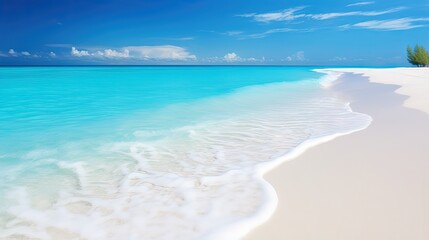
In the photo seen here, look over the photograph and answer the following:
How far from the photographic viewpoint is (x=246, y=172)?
3818 millimetres

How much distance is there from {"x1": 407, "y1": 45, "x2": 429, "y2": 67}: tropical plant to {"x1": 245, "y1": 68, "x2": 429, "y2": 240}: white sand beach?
70334mm

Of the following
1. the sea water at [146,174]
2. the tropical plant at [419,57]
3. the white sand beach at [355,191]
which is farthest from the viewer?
the tropical plant at [419,57]

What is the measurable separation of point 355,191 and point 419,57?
73.5 meters

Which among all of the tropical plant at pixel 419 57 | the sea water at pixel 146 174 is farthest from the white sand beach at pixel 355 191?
the tropical plant at pixel 419 57

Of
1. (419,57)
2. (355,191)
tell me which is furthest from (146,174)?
(419,57)

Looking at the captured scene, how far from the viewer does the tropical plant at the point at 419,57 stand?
6147 cm

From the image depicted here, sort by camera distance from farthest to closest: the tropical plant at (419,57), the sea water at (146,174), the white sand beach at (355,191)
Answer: the tropical plant at (419,57) → the sea water at (146,174) → the white sand beach at (355,191)

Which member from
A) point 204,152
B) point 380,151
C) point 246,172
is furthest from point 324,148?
point 204,152

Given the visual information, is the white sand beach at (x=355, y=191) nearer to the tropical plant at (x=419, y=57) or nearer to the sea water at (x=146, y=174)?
the sea water at (x=146, y=174)

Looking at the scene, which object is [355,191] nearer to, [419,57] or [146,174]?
[146,174]

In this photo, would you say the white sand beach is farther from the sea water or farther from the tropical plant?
the tropical plant

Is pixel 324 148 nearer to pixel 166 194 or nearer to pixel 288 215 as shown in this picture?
pixel 288 215

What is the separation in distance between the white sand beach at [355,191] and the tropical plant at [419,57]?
7033 centimetres

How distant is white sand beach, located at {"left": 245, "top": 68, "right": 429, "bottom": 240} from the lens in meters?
2.38
